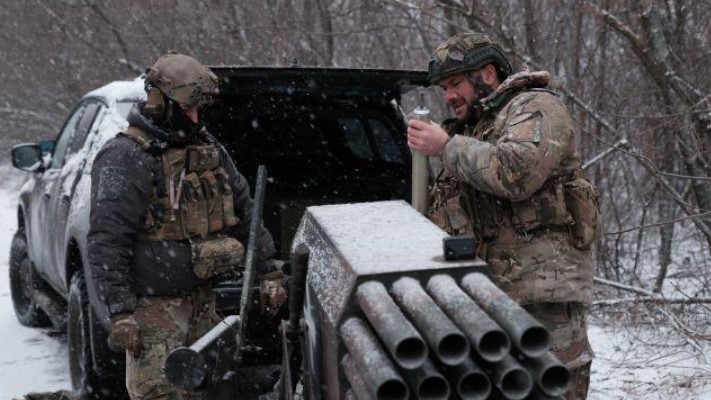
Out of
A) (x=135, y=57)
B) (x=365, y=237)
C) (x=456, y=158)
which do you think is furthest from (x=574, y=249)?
(x=135, y=57)

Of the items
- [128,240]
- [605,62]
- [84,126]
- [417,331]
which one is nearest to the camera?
[417,331]

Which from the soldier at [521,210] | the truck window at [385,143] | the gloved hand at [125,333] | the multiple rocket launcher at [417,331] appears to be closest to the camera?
the multiple rocket launcher at [417,331]

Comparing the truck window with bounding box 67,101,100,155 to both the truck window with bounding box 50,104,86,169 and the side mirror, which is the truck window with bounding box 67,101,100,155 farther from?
the side mirror

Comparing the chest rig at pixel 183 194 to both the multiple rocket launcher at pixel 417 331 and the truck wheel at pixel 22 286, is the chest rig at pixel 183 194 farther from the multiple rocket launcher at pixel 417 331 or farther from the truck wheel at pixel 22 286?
the truck wheel at pixel 22 286

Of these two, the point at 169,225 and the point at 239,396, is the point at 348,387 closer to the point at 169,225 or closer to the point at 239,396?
the point at 239,396

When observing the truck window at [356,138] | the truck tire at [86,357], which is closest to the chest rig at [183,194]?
the truck tire at [86,357]

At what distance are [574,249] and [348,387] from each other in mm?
1309

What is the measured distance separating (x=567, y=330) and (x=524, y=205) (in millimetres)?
500

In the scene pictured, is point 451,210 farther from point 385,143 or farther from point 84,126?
point 84,126

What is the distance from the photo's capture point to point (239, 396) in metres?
2.96

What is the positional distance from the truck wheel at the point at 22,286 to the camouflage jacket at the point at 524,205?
4638 millimetres

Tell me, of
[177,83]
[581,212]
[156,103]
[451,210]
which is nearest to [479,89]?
[451,210]

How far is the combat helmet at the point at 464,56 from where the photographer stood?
303cm

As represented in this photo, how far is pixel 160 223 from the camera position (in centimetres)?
345
